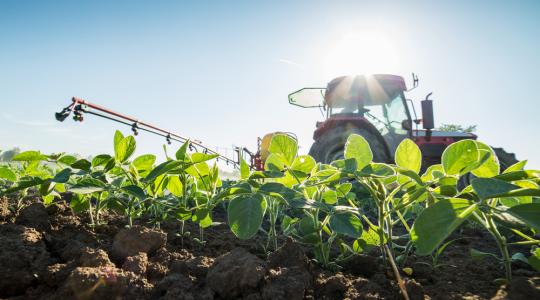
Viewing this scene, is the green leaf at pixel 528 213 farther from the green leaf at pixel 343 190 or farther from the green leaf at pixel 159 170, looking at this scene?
the green leaf at pixel 159 170

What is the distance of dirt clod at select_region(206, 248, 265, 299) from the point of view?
2.46 ft

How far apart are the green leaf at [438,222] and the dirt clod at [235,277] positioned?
405 millimetres

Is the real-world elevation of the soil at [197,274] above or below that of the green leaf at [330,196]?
below

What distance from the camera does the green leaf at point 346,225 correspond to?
68 cm

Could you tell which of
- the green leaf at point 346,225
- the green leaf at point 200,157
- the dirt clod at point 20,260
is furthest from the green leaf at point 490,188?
the dirt clod at point 20,260

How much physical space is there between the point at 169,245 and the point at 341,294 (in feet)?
2.04

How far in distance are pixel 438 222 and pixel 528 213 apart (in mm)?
146

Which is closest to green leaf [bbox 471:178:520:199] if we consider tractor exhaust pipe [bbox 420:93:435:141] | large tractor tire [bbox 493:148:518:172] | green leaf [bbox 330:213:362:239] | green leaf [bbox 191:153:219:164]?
green leaf [bbox 330:213:362:239]

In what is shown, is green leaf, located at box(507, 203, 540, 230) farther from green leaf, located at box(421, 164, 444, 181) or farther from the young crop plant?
green leaf, located at box(421, 164, 444, 181)

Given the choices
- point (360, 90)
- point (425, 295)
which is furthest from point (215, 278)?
point (360, 90)

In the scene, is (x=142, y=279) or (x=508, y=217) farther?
(x=142, y=279)

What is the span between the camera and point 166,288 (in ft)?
2.48

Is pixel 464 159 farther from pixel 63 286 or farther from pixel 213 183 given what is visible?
pixel 63 286

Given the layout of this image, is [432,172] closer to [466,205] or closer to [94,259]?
[466,205]
